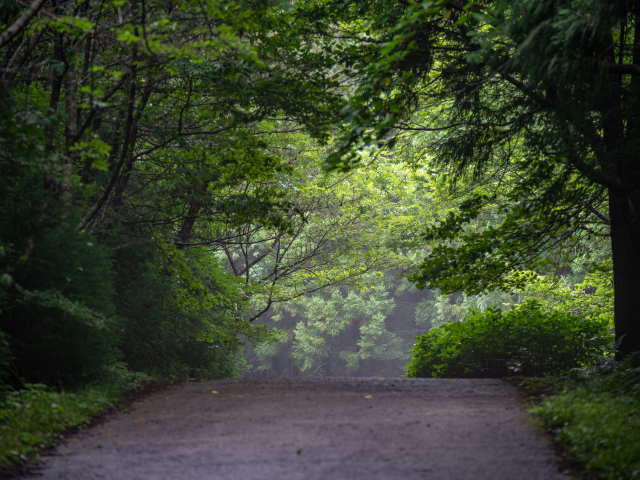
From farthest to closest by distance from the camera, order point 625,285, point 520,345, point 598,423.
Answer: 1. point 520,345
2. point 625,285
3. point 598,423

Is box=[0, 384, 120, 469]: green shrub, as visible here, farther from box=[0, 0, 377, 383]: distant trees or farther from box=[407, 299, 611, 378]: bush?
box=[407, 299, 611, 378]: bush

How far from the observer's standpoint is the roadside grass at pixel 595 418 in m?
3.24

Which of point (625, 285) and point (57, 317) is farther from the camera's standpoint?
point (625, 285)

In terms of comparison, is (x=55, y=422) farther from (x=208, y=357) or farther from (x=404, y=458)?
(x=208, y=357)

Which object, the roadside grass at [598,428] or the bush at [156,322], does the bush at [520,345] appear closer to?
the roadside grass at [598,428]

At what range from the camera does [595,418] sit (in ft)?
12.9

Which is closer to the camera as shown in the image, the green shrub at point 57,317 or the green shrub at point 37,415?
the green shrub at point 37,415

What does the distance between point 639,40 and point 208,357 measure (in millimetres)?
8903

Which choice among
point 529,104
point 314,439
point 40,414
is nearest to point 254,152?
point 529,104

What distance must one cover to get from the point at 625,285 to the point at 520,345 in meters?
1.70

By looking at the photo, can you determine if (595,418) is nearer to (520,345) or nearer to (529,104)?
(520,345)

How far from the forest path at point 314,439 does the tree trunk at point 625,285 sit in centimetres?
244

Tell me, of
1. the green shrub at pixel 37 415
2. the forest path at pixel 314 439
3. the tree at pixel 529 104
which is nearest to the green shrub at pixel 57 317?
the green shrub at pixel 37 415

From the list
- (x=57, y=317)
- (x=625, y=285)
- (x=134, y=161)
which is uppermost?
(x=134, y=161)
